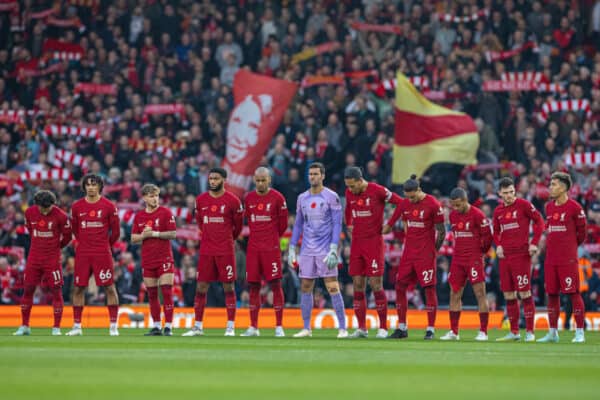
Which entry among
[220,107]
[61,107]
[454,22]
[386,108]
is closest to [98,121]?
[61,107]

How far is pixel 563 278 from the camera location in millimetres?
18844

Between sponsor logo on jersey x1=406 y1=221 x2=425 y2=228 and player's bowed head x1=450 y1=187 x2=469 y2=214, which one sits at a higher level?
player's bowed head x1=450 y1=187 x2=469 y2=214

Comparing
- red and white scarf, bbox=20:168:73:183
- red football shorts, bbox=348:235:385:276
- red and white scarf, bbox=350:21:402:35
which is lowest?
red football shorts, bbox=348:235:385:276

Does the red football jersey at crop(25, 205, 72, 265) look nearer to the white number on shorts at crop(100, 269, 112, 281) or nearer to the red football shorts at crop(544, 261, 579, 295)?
the white number on shorts at crop(100, 269, 112, 281)

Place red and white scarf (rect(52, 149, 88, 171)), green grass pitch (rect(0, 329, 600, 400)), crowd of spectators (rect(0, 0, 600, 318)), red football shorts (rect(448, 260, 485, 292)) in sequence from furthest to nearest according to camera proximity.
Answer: red and white scarf (rect(52, 149, 88, 171)) < crowd of spectators (rect(0, 0, 600, 318)) < red football shorts (rect(448, 260, 485, 292)) < green grass pitch (rect(0, 329, 600, 400))

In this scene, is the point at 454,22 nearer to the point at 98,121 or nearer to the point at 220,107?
the point at 220,107

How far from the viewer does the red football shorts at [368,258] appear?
1930cm

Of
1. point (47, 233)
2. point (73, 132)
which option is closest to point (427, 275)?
point (47, 233)

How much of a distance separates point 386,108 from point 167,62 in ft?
22.5

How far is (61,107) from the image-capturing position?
32.6 m

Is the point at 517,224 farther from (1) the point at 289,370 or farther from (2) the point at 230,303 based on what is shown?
(1) the point at 289,370

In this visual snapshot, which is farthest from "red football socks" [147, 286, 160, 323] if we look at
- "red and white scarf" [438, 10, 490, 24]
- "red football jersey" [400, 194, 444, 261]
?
"red and white scarf" [438, 10, 490, 24]

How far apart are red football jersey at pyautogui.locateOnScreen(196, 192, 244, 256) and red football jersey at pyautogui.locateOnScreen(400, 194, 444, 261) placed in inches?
113

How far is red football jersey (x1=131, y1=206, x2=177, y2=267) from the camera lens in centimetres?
1964
